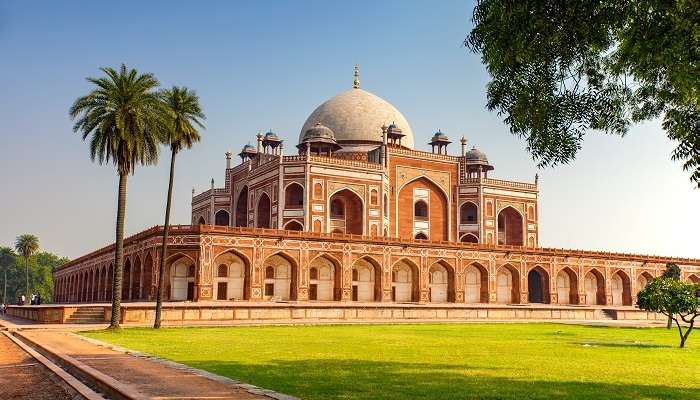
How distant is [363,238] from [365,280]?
348 cm

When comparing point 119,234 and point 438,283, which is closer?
point 119,234

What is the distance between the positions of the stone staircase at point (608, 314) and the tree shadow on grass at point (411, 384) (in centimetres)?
3501

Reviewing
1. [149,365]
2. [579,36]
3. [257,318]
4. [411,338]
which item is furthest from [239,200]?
[579,36]

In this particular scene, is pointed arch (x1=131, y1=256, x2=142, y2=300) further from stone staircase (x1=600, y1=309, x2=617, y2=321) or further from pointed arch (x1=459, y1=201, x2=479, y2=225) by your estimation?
stone staircase (x1=600, y1=309, x2=617, y2=321)

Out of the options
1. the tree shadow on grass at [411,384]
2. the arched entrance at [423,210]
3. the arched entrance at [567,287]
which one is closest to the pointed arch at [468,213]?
the arched entrance at [423,210]

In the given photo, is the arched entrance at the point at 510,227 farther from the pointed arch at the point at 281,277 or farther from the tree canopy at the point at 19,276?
the tree canopy at the point at 19,276

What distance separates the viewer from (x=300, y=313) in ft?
115

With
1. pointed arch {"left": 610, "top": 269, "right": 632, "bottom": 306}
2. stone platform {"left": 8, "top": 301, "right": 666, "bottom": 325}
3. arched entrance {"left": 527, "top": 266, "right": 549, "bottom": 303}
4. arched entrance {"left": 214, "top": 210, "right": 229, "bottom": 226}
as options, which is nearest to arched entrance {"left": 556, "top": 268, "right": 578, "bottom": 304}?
arched entrance {"left": 527, "top": 266, "right": 549, "bottom": 303}

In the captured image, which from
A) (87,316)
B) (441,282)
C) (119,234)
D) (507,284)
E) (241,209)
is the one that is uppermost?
(241,209)

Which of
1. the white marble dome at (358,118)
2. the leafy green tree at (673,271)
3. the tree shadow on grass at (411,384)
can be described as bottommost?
the tree shadow on grass at (411,384)

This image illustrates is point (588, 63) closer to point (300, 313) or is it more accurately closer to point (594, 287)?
point (300, 313)

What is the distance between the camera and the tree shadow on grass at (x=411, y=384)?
9.71m

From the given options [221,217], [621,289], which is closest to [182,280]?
[221,217]

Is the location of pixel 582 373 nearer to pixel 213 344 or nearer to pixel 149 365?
pixel 149 365
